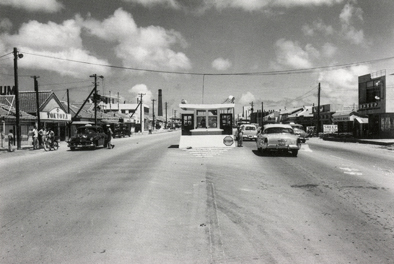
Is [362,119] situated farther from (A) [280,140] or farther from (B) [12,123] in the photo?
(B) [12,123]

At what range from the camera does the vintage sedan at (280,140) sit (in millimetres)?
17109

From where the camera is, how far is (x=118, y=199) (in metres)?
7.70

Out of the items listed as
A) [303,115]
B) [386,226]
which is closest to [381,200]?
[386,226]

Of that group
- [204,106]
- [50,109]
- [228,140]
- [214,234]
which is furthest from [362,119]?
[214,234]

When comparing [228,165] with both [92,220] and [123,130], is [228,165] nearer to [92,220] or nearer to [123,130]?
[92,220]

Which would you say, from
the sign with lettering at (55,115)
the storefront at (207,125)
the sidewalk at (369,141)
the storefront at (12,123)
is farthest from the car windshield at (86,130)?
the sidewalk at (369,141)

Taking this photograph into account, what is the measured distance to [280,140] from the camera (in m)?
17.2

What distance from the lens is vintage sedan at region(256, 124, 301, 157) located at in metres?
17.1

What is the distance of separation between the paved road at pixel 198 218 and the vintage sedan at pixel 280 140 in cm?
602

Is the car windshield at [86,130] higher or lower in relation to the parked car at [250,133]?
higher

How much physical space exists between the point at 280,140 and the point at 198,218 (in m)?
11.8

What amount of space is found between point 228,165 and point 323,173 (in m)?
3.57

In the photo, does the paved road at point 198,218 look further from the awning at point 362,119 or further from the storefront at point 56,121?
the awning at point 362,119

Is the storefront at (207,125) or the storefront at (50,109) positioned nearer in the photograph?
the storefront at (207,125)
